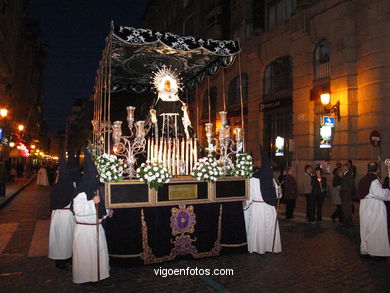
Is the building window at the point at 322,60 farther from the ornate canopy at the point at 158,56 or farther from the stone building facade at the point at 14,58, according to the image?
the stone building facade at the point at 14,58

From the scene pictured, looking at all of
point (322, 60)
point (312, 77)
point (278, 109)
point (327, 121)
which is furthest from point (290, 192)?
point (278, 109)

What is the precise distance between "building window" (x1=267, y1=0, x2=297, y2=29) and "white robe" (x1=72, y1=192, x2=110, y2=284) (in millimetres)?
19119

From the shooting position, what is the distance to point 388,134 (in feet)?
49.0

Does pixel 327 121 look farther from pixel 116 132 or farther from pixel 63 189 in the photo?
pixel 63 189

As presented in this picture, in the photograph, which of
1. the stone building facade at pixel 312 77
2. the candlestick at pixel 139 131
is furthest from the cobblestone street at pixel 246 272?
the stone building facade at pixel 312 77

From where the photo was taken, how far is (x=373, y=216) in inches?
290

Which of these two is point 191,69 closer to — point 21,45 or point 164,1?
point 164,1

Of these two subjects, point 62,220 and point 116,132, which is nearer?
point 62,220

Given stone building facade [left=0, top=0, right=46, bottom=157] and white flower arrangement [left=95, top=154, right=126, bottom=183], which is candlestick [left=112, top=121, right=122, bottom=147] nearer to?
white flower arrangement [left=95, top=154, right=126, bottom=183]

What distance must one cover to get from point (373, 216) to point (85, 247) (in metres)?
5.86

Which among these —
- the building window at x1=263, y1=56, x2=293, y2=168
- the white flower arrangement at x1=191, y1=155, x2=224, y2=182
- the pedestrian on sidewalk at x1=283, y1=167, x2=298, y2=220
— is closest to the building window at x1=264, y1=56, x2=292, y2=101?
the building window at x1=263, y1=56, x2=293, y2=168

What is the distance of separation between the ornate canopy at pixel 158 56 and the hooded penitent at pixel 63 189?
3.01 m

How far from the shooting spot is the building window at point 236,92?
25930mm

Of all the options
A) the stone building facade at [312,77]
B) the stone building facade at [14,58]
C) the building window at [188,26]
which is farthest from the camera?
the building window at [188,26]
